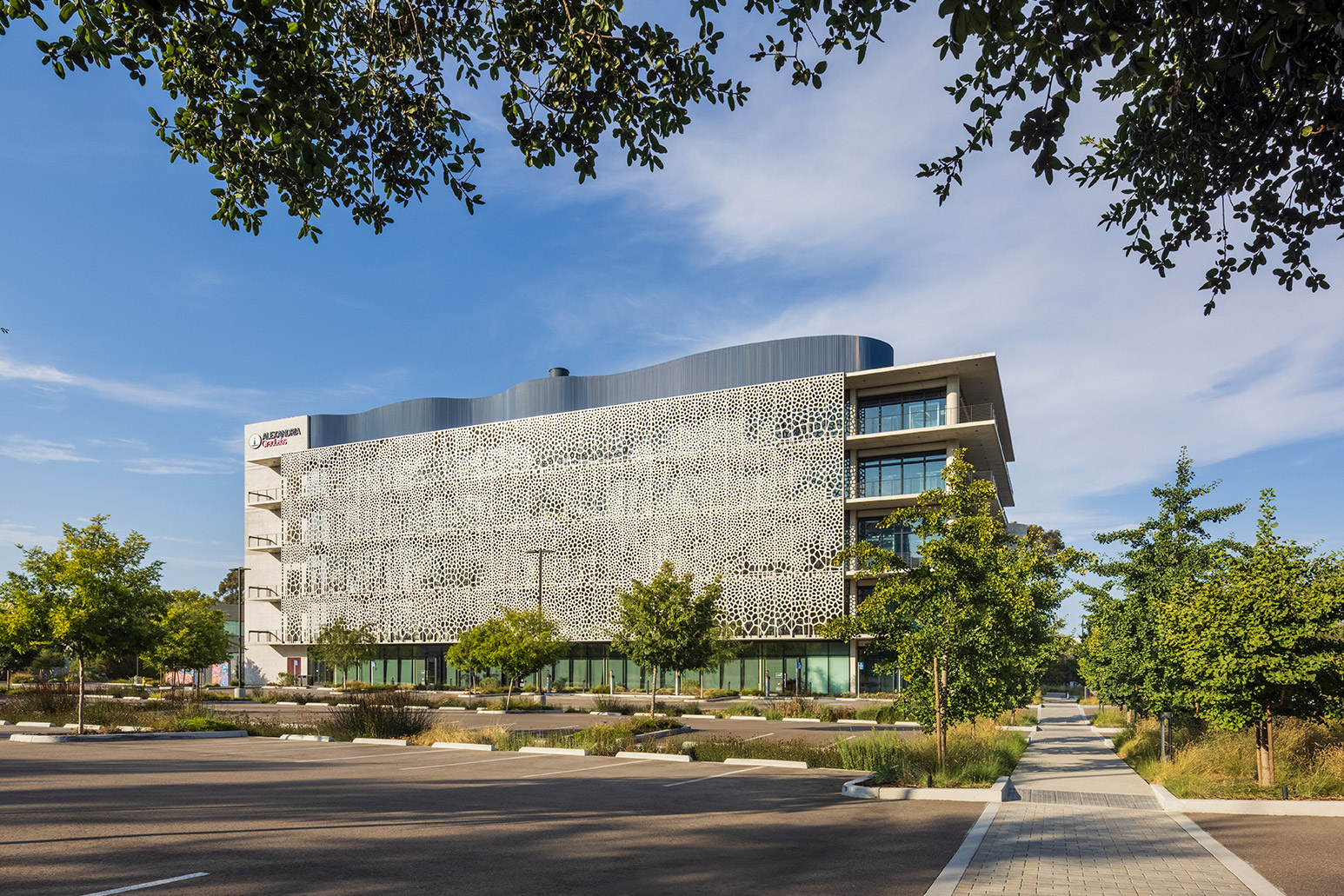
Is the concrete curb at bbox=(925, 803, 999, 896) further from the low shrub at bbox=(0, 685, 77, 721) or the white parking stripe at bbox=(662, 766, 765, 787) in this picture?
the low shrub at bbox=(0, 685, 77, 721)

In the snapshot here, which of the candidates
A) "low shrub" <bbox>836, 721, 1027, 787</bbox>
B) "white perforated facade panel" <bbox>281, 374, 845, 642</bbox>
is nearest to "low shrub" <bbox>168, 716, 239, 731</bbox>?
"low shrub" <bbox>836, 721, 1027, 787</bbox>

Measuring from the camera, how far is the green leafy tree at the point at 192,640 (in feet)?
153

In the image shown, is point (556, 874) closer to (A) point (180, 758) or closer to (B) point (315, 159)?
(B) point (315, 159)

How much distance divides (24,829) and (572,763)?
11.2 metres

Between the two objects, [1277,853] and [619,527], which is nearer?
[1277,853]

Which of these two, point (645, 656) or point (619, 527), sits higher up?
point (619, 527)

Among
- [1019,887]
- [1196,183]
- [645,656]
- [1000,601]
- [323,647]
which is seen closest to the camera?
[1196,183]

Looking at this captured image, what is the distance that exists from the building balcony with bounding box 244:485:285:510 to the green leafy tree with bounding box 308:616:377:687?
16.8 meters

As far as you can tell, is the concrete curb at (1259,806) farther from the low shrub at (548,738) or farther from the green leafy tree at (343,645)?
the green leafy tree at (343,645)

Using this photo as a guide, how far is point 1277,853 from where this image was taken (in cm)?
1003

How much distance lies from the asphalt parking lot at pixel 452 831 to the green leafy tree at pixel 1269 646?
194 inches

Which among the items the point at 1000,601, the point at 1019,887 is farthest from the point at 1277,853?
the point at 1000,601

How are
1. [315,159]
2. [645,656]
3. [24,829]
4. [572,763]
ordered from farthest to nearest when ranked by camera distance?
[645,656] < [572,763] < [24,829] < [315,159]

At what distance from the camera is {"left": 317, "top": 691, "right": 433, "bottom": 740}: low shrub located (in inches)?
977
